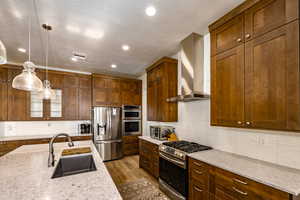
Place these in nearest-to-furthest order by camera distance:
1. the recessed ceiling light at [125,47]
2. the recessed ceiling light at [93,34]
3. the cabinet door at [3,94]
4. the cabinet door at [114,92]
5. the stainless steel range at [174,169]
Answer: the stainless steel range at [174,169] → the recessed ceiling light at [93,34] → the recessed ceiling light at [125,47] → the cabinet door at [3,94] → the cabinet door at [114,92]

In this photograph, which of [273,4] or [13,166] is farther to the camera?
[13,166]

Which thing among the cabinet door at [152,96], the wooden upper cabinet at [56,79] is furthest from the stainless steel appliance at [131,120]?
the wooden upper cabinet at [56,79]

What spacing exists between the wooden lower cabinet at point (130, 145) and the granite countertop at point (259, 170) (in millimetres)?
2966

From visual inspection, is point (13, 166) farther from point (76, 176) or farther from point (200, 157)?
point (200, 157)

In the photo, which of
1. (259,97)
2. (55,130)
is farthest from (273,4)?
(55,130)

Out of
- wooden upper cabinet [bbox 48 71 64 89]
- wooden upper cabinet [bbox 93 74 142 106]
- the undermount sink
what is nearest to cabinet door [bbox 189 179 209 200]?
the undermount sink

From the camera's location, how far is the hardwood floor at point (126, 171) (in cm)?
301

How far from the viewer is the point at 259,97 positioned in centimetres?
149

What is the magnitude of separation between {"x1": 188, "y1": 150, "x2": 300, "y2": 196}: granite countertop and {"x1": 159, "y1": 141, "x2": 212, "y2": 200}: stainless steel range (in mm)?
242

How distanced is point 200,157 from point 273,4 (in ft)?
6.24

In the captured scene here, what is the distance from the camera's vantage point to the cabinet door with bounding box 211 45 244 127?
1685mm

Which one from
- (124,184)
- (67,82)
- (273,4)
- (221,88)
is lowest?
(124,184)

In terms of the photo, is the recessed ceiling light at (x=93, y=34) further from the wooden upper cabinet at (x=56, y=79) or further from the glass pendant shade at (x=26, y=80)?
the wooden upper cabinet at (x=56, y=79)

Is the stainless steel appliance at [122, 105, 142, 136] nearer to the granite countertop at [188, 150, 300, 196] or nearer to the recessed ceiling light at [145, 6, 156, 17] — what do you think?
the granite countertop at [188, 150, 300, 196]
